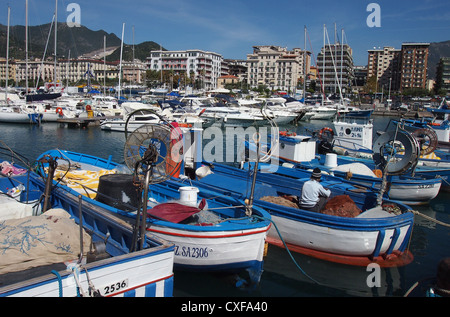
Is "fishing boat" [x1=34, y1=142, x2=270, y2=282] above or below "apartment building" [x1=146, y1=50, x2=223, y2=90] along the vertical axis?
below

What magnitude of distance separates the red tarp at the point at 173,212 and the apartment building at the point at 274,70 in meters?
118

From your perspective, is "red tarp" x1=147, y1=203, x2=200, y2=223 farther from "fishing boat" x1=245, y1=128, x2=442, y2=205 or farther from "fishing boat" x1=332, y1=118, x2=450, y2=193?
"fishing boat" x1=332, y1=118, x2=450, y2=193

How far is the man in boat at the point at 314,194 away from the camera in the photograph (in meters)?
9.62

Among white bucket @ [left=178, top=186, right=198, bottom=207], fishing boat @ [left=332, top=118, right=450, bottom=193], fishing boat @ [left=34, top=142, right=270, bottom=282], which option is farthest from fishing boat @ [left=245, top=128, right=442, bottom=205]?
fishing boat @ [left=34, top=142, right=270, bottom=282]

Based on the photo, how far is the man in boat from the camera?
9625mm

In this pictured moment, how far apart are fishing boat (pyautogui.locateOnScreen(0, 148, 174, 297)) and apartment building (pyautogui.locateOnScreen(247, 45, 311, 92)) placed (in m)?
120

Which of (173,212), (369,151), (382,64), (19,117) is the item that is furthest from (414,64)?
(173,212)

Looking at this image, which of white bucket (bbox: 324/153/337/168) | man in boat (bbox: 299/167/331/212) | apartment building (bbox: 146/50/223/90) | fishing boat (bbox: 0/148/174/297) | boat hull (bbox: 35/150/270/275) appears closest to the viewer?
fishing boat (bbox: 0/148/174/297)

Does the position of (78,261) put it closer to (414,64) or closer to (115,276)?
(115,276)

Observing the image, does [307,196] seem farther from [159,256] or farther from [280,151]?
[280,151]

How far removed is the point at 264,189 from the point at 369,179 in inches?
192

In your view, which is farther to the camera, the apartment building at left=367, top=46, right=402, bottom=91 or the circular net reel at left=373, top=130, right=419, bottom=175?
the apartment building at left=367, top=46, right=402, bottom=91

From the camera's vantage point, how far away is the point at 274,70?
131 m

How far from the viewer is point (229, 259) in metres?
7.55
